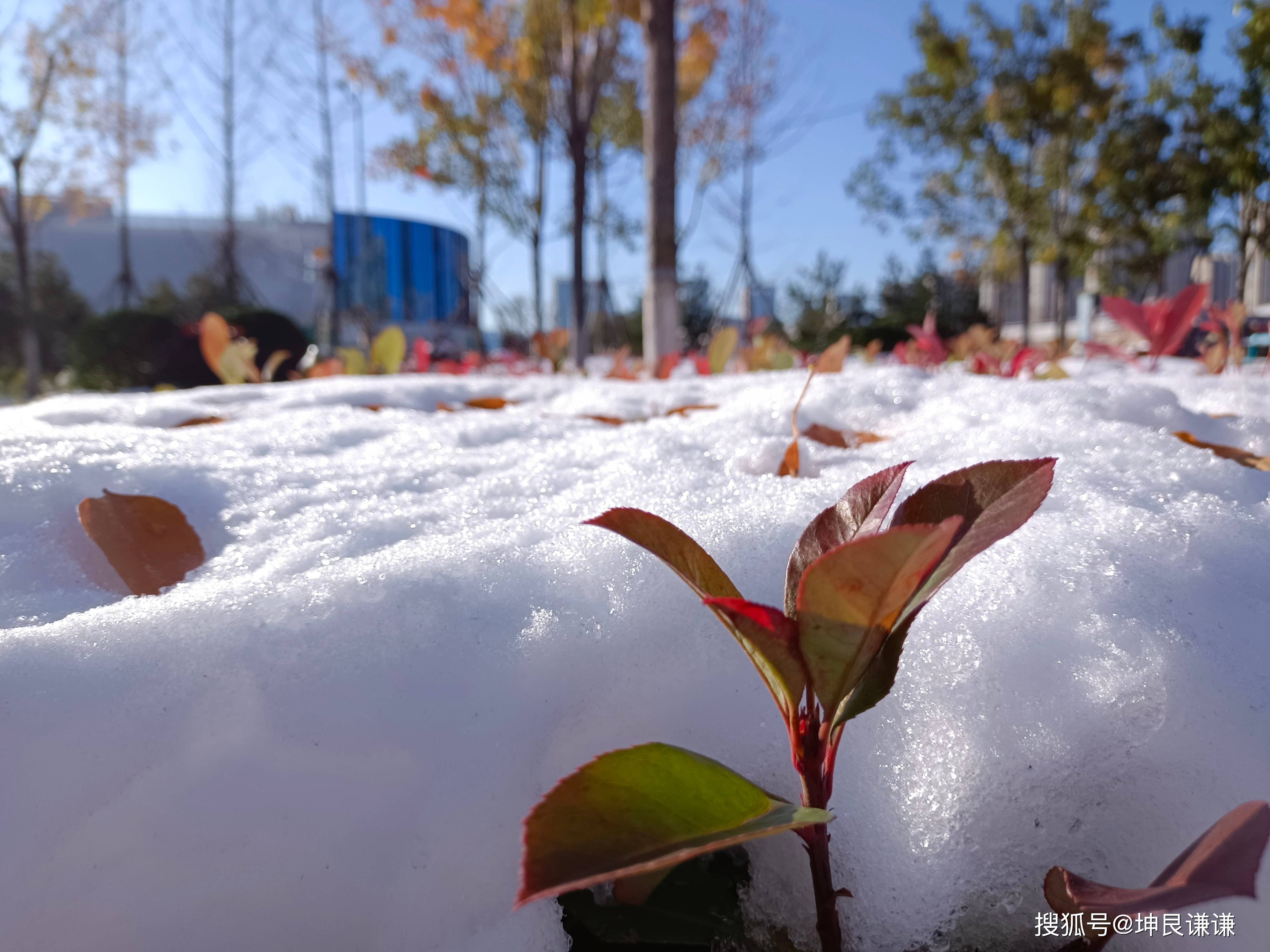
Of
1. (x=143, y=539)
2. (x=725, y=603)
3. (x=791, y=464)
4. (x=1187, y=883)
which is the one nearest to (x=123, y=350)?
(x=143, y=539)

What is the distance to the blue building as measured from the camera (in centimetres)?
2178

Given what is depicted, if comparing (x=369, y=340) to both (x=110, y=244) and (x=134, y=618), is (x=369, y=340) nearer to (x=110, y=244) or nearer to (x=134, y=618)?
(x=134, y=618)

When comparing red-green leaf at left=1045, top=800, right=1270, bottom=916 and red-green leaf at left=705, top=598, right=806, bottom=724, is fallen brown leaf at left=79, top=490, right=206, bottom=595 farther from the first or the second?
red-green leaf at left=1045, top=800, right=1270, bottom=916

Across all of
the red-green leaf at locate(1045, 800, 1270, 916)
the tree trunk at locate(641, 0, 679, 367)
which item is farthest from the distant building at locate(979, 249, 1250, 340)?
the red-green leaf at locate(1045, 800, 1270, 916)

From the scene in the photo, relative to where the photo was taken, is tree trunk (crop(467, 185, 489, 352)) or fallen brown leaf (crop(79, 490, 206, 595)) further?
tree trunk (crop(467, 185, 489, 352))

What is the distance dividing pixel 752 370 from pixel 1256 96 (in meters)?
9.51

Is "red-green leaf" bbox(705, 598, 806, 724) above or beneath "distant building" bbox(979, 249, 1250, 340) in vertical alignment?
beneath

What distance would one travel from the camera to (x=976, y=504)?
304 millimetres

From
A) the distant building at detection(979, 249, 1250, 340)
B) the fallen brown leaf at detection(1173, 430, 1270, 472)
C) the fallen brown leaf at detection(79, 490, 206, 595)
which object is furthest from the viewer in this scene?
the distant building at detection(979, 249, 1250, 340)

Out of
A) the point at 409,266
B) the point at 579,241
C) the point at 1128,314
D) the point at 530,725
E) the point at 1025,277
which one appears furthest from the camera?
the point at 409,266

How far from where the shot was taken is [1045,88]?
9.01m

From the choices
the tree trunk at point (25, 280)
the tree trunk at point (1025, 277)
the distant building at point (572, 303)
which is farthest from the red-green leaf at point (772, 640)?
the tree trunk at point (25, 280)

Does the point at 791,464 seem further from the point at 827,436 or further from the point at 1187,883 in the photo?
the point at 1187,883

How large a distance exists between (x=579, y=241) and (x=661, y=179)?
6.08 feet
